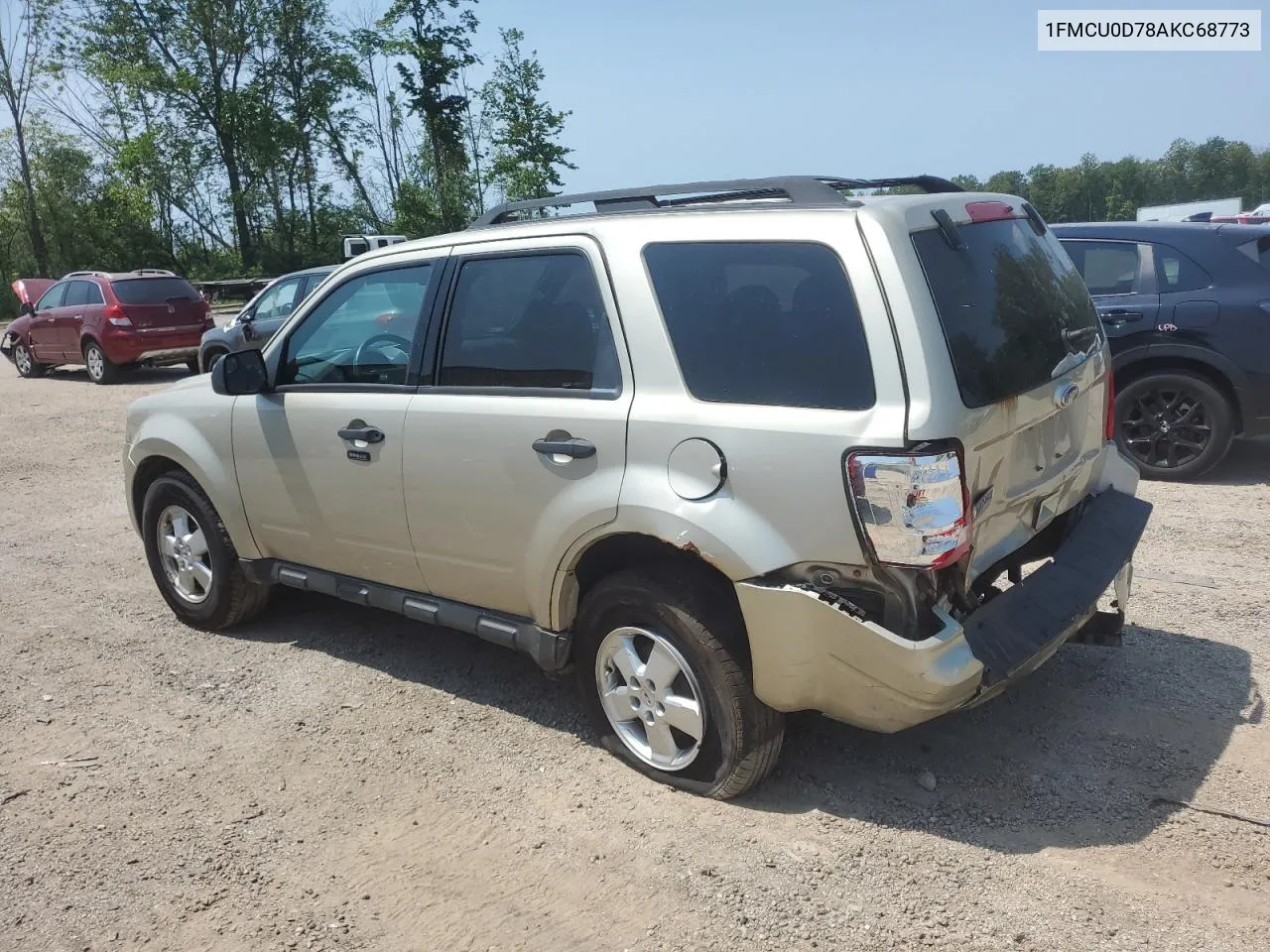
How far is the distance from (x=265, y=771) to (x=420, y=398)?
150 centimetres

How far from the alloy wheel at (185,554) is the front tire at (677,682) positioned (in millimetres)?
2429

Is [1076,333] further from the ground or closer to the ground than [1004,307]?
closer to the ground

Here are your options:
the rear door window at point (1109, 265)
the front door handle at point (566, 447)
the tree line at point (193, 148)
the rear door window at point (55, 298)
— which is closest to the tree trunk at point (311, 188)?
the tree line at point (193, 148)

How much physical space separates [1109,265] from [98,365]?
14960mm

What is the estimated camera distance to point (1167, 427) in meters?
7.18

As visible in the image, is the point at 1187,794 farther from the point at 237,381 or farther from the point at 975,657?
the point at 237,381

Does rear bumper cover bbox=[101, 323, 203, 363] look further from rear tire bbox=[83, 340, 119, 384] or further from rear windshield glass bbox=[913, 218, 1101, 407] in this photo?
rear windshield glass bbox=[913, 218, 1101, 407]

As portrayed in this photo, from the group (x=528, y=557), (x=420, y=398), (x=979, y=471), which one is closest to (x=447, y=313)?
(x=420, y=398)

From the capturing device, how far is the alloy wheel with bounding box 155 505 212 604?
201 inches

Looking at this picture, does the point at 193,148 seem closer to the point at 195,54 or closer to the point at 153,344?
the point at 195,54

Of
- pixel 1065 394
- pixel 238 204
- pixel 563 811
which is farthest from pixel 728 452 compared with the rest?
pixel 238 204

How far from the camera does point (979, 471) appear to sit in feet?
9.73

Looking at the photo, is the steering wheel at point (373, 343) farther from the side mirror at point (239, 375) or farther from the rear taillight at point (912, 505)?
the rear taillight at point (912, 505)

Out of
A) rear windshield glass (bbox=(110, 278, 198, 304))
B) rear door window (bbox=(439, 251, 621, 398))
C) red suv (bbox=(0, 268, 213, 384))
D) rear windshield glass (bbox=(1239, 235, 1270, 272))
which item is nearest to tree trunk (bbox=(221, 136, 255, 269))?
red suv (bbox=(0, 268, 213, 384))
